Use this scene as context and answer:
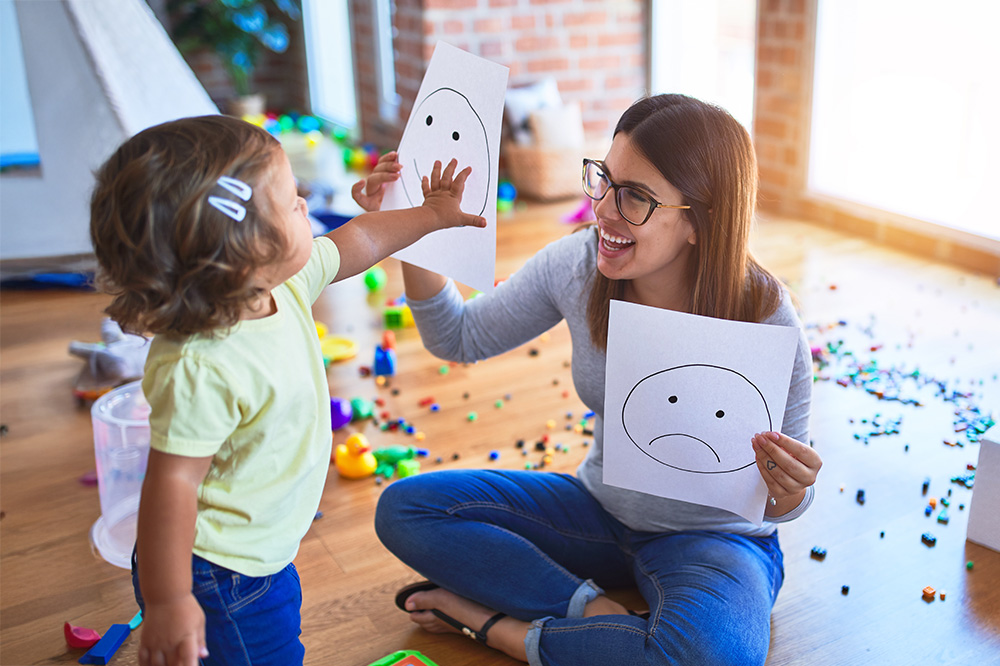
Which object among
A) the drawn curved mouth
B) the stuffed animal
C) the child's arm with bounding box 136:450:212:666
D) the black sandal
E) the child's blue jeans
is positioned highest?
the child's arm with bounding box 136:450:212:666

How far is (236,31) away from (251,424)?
4.97 meters

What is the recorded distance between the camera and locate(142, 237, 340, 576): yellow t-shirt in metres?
0.81

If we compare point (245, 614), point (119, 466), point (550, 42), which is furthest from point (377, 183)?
point (550, 42)

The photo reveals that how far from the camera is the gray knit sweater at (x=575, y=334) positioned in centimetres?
121

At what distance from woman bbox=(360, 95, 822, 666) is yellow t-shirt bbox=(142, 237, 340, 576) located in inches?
15.8

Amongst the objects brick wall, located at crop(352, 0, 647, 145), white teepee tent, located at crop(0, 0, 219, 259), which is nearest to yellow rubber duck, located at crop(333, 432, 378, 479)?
white teepee tent, located at crop(0, 0, 219, 259)

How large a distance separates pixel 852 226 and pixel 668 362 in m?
2.39

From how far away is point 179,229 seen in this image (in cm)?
78

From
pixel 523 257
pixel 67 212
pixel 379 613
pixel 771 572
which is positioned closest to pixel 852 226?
pixel 523 257

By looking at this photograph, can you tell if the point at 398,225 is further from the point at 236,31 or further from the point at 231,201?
the point at 236,31

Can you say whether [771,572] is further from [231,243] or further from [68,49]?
[68,49]

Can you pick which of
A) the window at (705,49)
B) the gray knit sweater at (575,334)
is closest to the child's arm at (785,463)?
the gray knit sweater at (575,334)

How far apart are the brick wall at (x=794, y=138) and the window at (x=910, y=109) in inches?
1.6

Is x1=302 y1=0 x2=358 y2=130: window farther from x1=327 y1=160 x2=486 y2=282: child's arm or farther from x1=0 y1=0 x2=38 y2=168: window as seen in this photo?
x1=327 y1=160 x2=486 y2=282: child's arm
